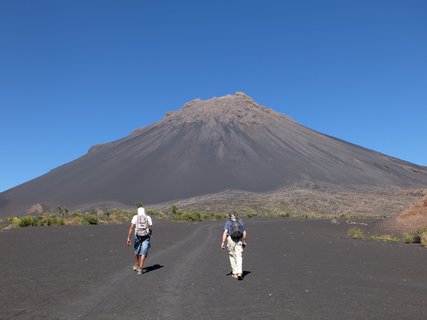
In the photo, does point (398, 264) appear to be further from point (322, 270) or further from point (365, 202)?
point (365, 202)

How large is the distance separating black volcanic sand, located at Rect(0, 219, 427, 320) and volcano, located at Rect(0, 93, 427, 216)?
325 ft

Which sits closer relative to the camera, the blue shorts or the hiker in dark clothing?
the hiker in dark clothing

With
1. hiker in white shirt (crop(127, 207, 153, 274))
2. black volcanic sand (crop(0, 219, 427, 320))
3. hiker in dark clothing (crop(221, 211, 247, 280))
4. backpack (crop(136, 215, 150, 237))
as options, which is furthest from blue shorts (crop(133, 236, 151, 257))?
hiker in dark clothing (crop(221, 211, 247, 280))

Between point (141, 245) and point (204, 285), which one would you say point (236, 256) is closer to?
point (204, 285)

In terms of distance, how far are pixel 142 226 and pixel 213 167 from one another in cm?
13568

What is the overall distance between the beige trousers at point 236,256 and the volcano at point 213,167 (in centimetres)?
10338

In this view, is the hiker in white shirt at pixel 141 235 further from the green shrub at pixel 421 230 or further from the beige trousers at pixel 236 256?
the green shrub at pixel 421 230

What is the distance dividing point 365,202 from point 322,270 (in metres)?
90.7

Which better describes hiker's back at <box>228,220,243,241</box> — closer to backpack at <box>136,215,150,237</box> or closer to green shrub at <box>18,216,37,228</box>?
backpack at <box>136,215,150,237</box>

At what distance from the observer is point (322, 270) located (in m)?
14.0

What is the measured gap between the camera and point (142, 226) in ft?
41.3

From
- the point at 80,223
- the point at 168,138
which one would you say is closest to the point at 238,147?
the point at 168,138

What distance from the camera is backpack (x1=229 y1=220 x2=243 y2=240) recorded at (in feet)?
39.9

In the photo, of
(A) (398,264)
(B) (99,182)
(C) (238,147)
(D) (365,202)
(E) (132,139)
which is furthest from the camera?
(E) (132,139)
